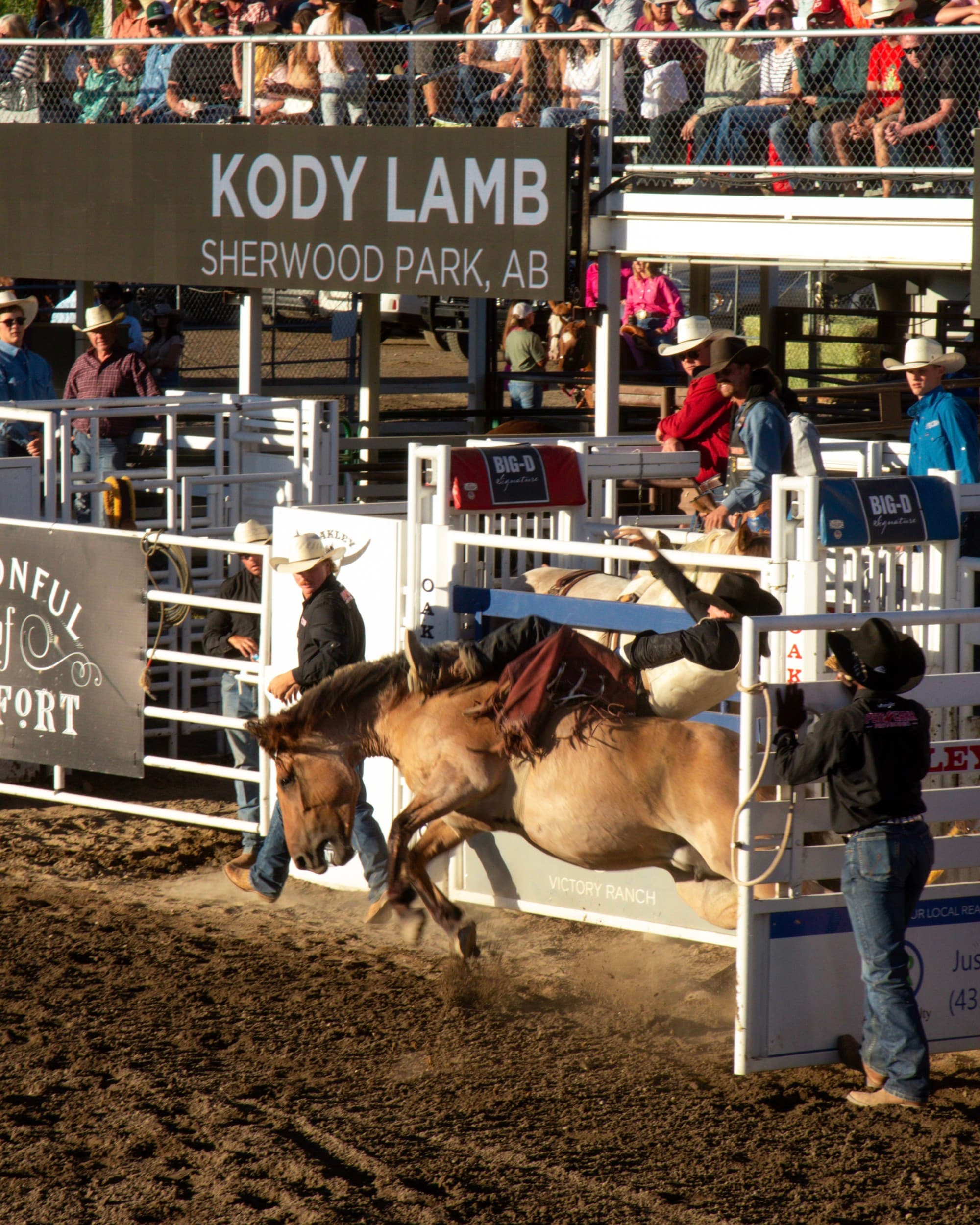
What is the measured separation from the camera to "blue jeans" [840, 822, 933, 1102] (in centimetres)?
518

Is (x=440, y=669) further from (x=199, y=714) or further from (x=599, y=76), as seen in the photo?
(x=599, y=76)

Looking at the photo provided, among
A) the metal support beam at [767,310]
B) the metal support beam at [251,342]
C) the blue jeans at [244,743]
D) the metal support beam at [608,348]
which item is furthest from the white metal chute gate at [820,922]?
the metal support beam at [251,342]

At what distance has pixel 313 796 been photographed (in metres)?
6.41

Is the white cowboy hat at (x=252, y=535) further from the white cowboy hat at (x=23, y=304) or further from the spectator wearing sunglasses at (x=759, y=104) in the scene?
the spectator wearing sunglasses at (x=759, y=104)

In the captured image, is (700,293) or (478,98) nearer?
(478,98)

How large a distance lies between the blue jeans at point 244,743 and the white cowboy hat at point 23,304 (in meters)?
4.84

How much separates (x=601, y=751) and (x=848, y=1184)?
5.89ft

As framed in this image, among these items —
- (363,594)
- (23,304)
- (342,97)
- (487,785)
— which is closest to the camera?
(487,785)

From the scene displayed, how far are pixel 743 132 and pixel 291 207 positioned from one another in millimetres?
3828

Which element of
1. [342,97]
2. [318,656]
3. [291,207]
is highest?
[342,97]

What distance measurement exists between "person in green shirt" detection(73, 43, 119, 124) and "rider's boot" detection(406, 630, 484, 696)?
9.87m

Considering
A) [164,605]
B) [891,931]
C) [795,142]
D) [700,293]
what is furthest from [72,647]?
[700,293]

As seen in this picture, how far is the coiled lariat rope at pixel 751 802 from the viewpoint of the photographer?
5.30 metres

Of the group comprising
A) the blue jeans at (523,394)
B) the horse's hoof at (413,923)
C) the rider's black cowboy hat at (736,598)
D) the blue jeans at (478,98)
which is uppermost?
the blue jeans at (478,98)
